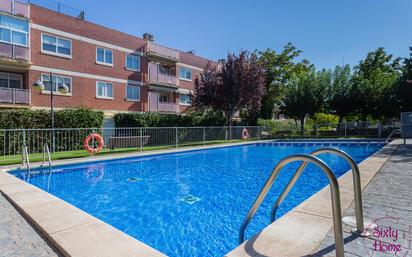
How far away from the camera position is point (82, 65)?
2014 cm

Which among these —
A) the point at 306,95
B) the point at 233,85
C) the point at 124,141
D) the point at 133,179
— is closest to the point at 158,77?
the point at 233,85

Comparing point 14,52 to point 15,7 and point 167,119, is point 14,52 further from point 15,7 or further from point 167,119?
point 167,119

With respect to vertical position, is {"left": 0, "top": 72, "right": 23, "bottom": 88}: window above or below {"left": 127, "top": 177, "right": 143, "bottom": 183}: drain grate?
above

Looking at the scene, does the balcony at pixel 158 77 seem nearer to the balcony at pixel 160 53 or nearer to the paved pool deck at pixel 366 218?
the balcony at pixel 160 53

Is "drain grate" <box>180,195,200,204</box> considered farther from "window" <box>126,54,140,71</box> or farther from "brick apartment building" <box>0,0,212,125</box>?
"window" <box>126,54,140,71</box>

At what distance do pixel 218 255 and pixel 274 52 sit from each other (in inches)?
1365

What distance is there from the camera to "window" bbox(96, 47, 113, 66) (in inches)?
841

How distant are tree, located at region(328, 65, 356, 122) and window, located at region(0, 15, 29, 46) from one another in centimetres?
2944

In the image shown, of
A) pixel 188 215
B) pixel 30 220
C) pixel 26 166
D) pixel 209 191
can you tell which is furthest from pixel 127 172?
pixel 30 220

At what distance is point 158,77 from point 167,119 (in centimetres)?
484

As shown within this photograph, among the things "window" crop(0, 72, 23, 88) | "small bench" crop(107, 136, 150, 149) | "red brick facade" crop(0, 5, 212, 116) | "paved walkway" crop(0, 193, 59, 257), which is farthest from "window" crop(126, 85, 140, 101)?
"paved walkway" crop(0, 193, 59, 257)

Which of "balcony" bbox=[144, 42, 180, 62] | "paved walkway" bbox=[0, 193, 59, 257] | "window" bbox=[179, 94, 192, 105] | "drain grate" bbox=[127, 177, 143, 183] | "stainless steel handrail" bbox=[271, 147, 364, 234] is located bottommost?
"drain grate" bbox=[127, 177, 143, 183]

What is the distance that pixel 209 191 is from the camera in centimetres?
747

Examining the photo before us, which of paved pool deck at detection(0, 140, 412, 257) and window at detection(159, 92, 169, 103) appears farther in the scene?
window at detection(159, 92, 169, 103)
